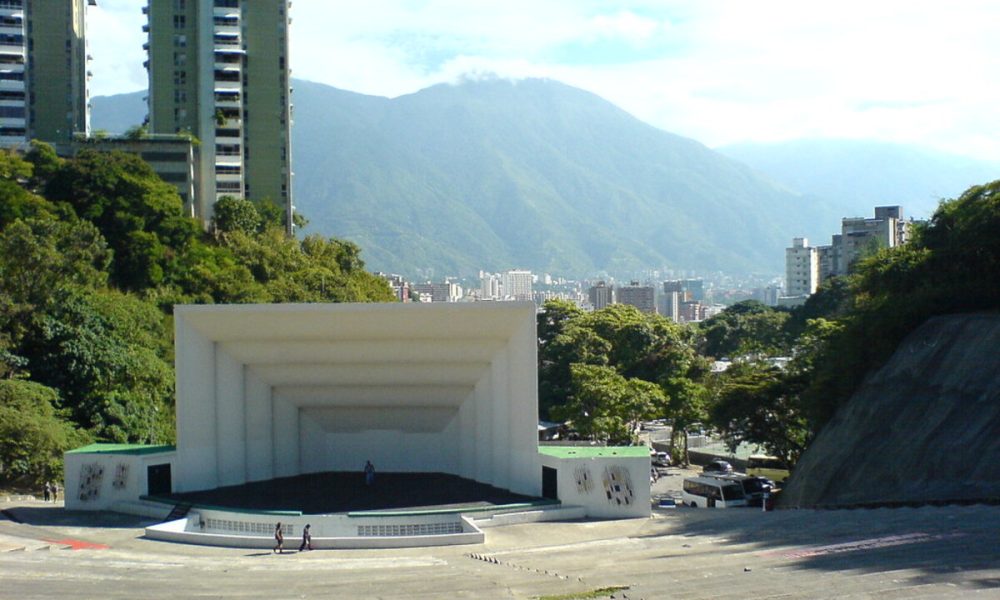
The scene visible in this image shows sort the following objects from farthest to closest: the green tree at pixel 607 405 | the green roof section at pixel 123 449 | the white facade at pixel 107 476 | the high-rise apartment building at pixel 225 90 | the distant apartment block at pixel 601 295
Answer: the distant apartment block at pixel 601 295 < the high-rise apartment building at pixel 225 90 < the green tree at pixel 607 405 < the green roof section at pixel 123 449 < the white facade at pixel 107 476

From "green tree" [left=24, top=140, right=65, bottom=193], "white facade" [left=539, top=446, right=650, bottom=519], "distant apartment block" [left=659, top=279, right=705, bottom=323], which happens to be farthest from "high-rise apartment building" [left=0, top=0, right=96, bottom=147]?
"distant apartment block" [left=659, top=279, right=705, bottom=323]

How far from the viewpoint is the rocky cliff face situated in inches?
822

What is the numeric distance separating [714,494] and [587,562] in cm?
1272

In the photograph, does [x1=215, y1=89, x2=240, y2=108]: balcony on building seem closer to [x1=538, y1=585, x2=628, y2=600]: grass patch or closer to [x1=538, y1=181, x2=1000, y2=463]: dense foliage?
[x1=538, y1=181, x2=1000, y2=463]: dense foliage

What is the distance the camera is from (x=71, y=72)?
62906 mm

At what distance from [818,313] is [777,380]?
3827cm

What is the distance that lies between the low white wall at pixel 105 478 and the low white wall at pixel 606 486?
33.3 feet

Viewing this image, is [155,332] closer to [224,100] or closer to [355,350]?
[355,350]

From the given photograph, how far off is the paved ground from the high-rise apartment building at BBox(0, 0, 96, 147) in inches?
1685

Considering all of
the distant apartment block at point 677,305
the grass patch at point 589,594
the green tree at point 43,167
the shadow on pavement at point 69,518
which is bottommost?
the shadow on pavement at point 69,518

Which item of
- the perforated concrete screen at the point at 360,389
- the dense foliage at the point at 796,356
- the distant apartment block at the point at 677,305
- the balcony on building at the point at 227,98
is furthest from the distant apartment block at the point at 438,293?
the perforated concrete screen at the point at 360,389

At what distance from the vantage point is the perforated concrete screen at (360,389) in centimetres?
2511

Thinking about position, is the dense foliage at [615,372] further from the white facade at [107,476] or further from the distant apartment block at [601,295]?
the distant apartment block at [601,295]

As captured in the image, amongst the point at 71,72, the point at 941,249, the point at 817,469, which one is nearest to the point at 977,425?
the point at 817,469
